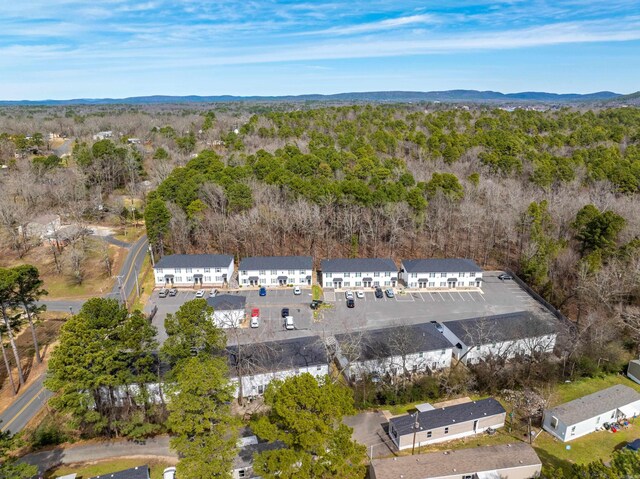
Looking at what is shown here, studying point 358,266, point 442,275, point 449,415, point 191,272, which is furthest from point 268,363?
point 442,275

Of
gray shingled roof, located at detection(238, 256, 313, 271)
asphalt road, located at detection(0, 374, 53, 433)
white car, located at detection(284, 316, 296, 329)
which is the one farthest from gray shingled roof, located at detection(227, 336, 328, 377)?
gray shingled roof, located at detection(238, 256, 313, 271)

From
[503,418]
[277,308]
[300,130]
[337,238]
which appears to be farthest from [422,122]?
Result: [503,418]

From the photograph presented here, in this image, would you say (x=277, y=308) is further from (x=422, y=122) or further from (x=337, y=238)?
(x=422, y=122)

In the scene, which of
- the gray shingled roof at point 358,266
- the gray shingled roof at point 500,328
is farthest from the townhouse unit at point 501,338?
the gray shingled roof at point 358,266

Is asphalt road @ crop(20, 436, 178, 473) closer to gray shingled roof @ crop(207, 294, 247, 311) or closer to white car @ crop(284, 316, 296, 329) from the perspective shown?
gray shingled roof @ crop(207, 294, 247, 311)

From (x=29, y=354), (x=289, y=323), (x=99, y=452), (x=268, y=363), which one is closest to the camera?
(x=99, y=452)

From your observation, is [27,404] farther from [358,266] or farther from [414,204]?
[414,204]

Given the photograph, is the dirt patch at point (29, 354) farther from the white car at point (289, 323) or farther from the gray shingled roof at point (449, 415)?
the gray shingled roof at point (449, 415)
